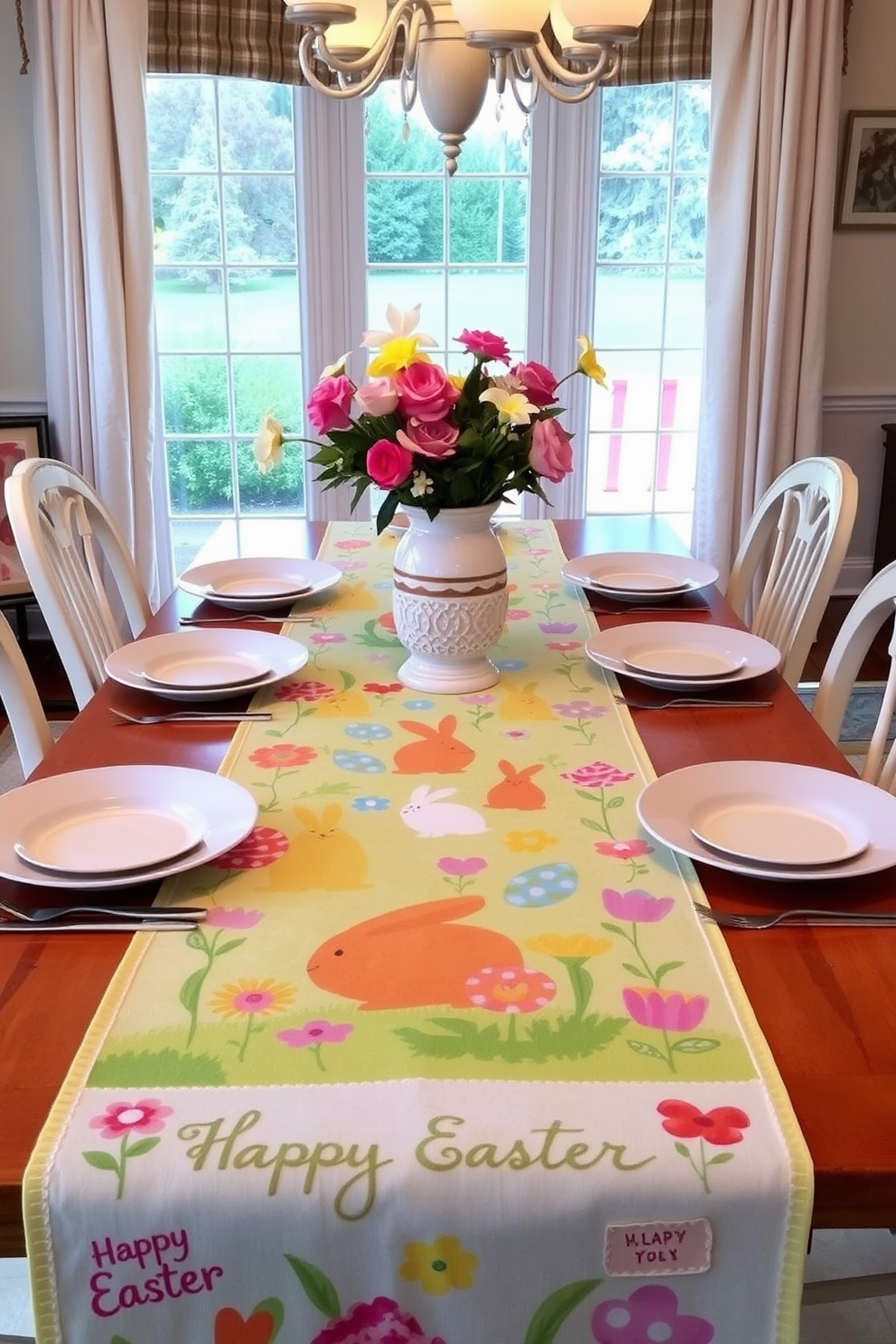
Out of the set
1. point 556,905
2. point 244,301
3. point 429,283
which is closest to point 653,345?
point 429,283

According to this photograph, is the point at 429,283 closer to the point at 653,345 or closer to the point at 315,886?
the point at 653,345

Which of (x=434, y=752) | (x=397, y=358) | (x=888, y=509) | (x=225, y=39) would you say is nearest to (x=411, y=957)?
(x=434, y=752)

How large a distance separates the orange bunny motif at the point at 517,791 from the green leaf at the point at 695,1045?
446 mm

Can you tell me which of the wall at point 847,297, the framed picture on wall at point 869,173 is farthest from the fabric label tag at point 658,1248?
the framed picture on wall at point 869,173

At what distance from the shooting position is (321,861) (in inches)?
51.4

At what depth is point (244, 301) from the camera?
13.8 ft

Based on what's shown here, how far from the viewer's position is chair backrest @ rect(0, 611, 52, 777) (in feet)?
5.76

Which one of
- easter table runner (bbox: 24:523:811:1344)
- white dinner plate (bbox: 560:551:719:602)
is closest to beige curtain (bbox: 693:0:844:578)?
white dinner plate (bbox: 560:551:719:602)

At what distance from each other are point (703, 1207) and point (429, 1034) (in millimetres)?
249

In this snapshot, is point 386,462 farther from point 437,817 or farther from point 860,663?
point 860,663

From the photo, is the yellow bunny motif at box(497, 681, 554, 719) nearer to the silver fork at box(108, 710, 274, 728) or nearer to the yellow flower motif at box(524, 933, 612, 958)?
the silver fork at box(108, 710, 274, 728)

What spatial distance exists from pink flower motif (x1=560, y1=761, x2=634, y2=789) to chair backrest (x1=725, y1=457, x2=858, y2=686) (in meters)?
0.65

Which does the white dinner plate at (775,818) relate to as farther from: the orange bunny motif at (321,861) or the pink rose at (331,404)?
the pink rose at (331,404)

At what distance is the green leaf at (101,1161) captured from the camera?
0.88 m
